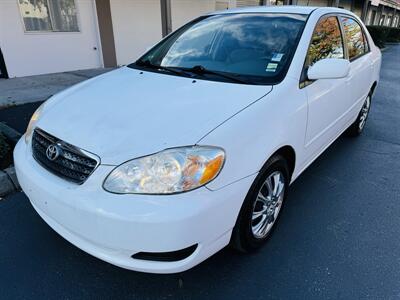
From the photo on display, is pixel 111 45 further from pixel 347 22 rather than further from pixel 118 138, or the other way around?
pixel 118 138

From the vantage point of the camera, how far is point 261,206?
2199mm


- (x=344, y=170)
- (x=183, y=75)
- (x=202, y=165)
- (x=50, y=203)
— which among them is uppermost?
(x=183, y=75)

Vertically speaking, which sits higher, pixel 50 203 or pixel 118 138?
pixel 118 138

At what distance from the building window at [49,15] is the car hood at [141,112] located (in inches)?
232

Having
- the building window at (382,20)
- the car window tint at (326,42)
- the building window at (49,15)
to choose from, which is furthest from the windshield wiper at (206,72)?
the building window at (382,20)

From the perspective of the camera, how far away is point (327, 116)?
278 cm

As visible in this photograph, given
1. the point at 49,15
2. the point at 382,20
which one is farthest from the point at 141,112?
the point at 382,20

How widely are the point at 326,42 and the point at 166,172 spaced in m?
2.10

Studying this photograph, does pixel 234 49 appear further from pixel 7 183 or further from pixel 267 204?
pixel 7 183

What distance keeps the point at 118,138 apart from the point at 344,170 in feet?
9.01

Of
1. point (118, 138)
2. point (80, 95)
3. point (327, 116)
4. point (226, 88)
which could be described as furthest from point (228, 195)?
point (327, 116)

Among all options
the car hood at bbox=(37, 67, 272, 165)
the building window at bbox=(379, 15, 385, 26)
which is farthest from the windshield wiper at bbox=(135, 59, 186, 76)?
the building window at bbox=(379, 15, 385, 26)

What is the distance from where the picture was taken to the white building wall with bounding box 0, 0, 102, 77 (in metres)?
6.77

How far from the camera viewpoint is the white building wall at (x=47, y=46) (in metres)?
6.77
